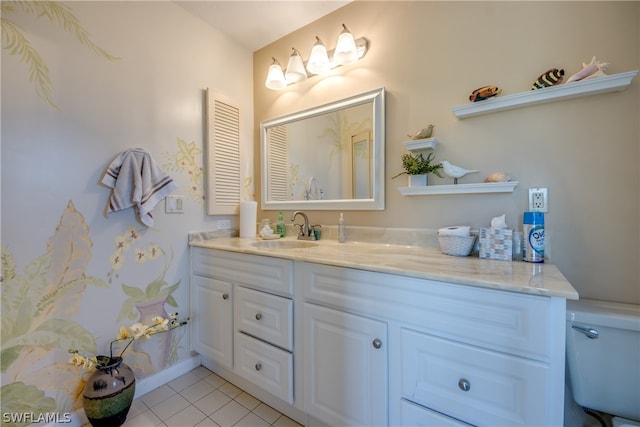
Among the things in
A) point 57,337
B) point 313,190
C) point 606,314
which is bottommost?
point 57,337

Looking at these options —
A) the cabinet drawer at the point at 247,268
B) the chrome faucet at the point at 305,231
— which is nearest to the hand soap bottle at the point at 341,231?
the chrome faucet at the point at 305,231

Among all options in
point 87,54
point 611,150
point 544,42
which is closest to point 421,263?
point 611,150

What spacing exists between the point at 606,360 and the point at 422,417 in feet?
2.14

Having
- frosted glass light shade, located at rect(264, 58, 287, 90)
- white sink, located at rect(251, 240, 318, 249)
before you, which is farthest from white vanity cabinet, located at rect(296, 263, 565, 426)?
frosted glass light shade, located at rect(264, 58, 287, 90)

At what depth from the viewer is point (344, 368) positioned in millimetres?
1126

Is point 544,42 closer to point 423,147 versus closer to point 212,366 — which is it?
point 423,147

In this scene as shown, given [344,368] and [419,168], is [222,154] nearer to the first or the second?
[419,168]

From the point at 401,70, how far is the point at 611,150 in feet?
3.46

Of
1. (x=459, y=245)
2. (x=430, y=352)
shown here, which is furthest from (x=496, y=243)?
(x=430, y=352)

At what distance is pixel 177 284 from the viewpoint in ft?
5.77

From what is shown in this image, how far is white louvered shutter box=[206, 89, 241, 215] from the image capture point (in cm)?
191

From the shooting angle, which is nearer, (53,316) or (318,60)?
(53,316)

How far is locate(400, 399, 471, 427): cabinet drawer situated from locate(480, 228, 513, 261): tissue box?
2.25 feet

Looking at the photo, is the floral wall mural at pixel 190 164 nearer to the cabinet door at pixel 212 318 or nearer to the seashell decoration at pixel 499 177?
the cabinet door at pixel 212 318
